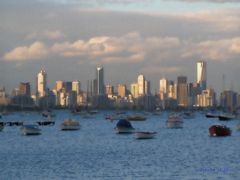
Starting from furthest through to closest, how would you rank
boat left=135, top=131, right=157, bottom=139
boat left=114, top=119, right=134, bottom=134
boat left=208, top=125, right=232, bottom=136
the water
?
boat left=114, top=119, right=134, bottom=134 → boat left=208, top=125, right=232, bottom=136 → boat left=135, top=131, right=157, bottom=139 → the water

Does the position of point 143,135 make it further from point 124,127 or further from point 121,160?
point 121,160

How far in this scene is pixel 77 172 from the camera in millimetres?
69312

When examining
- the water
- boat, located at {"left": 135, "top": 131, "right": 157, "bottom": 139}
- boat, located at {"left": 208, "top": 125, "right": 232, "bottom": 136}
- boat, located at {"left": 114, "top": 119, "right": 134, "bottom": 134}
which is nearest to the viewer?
the water

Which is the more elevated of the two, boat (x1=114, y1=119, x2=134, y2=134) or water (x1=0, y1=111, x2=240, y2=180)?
boat (x1=114, y1=119, x2=134, y2=134)

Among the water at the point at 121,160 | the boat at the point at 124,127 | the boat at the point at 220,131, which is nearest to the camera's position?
the water at the point at 121,160

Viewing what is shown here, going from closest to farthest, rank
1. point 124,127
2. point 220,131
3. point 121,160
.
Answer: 1. point 121,160
2. point 220,131
3. point 124,127

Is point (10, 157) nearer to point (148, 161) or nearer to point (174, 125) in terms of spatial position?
point (148, 161)

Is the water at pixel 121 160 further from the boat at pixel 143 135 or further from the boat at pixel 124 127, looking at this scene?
the boat at pixel 124 127

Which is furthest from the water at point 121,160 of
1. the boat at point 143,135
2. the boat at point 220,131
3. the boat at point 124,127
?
the boat at point 124,127

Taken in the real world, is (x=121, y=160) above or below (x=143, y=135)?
below

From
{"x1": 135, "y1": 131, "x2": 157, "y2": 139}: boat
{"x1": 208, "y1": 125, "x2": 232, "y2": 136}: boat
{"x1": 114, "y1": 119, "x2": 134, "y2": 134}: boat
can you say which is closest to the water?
{"x1": 135, "y1": 131, "x2": 157, "y2": 139}: boat

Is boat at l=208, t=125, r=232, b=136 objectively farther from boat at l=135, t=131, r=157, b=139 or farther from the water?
boat at l=135, t=131, r=157, b=139

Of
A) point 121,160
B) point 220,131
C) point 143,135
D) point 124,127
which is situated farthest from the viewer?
point 124,127

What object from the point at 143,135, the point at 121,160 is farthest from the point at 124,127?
the point at 121,160
